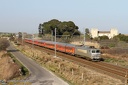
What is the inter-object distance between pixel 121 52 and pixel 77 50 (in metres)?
10.8

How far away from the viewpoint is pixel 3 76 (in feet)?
96.6

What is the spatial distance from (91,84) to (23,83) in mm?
6897

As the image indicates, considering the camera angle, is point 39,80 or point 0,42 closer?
point 39,80

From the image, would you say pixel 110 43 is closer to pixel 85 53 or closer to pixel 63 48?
pixel 63 48

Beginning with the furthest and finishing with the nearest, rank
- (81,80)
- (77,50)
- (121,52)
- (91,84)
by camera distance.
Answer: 1. (121,52)
2. (77,50)
3. (81,80)
4. (91,84)

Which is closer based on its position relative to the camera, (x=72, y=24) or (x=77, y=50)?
(x=77, y=50)

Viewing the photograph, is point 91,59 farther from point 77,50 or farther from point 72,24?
point 72,24

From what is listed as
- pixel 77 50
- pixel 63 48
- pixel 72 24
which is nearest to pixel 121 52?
pixel 77 50

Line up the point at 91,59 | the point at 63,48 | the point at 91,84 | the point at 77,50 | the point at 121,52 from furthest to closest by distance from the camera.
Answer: the point at 63,48 → the point at 121,52 → the point at 77,50 → the point at 91,59 → the point at 91,84

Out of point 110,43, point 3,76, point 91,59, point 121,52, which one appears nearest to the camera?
point 3,76

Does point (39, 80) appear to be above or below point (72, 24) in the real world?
below

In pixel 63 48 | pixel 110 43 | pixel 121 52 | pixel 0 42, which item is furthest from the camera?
pixel 0 42

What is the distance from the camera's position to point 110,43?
71625 mm

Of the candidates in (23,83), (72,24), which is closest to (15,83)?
(23,83)
